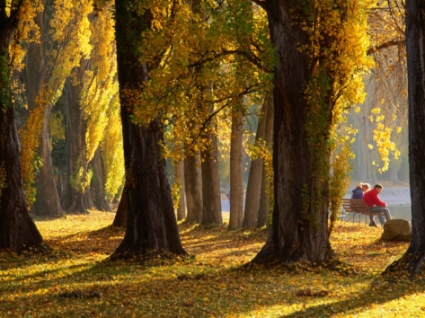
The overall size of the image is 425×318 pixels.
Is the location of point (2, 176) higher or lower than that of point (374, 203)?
higher

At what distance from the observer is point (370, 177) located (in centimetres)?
6316

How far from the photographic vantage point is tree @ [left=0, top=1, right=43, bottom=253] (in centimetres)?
1526

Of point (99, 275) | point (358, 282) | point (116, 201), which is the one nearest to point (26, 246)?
point (99, 275)

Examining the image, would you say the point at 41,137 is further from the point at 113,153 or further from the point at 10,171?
→ the point at 10,171

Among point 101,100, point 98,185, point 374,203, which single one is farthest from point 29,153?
point 98,185

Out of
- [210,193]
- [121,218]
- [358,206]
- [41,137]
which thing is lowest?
[121,218]

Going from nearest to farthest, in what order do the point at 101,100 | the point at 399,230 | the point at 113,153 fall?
the point at 399,230, the point at 101,100, the point at 113,153

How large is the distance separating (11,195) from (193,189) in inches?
384

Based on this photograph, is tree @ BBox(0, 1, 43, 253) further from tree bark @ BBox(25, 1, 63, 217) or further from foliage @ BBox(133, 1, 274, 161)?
tree bark @ BBox(25, 1, 63, 217)

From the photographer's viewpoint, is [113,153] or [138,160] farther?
[113,153]

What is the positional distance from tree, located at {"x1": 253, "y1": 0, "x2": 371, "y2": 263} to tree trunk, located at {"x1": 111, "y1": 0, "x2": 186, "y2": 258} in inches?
89.3

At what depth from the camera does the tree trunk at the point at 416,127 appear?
11867mm

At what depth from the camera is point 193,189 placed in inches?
973

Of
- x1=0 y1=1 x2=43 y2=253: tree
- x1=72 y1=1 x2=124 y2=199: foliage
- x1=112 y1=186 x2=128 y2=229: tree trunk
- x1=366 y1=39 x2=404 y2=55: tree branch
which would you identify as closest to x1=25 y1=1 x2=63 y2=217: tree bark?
x1=72 y1=1 x2=124 y2=199: foliage
